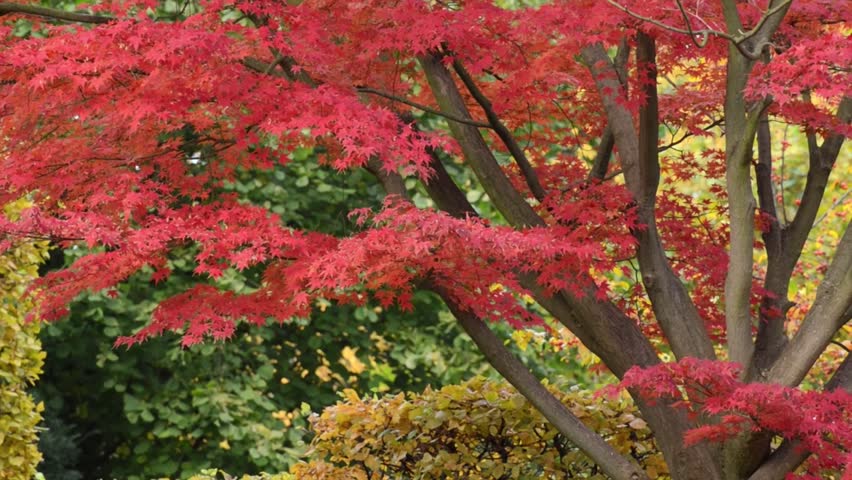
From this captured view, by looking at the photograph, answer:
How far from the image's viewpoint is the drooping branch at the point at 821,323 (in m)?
3.82

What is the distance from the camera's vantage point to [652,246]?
422 centimetres

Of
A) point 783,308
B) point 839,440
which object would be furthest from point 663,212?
point 839,440

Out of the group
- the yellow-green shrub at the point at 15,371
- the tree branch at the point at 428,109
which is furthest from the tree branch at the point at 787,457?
the yellow-green shrub at the point at 15,371

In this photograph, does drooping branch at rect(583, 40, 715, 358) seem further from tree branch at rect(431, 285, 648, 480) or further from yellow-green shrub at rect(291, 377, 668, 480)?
yellow-green shrub at rect(291, 377, 668, 480)

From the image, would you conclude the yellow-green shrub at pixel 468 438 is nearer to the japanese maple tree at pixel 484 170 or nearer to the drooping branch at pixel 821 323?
the japanese maple tree at pixel 484 170

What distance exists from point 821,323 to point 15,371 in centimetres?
390

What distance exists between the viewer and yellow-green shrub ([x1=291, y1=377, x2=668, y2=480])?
4777 mm

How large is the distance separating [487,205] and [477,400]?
11.2 ft

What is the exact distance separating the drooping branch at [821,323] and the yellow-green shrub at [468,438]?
3.18 feet

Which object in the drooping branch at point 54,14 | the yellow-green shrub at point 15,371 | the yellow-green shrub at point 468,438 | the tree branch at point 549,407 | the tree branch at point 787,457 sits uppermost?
the drooping branch at point 54,14

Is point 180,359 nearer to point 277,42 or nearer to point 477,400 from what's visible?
point 477,400

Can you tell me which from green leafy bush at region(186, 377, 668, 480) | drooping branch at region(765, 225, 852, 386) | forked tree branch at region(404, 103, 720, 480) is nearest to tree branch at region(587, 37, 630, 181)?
forked tree branch at region(404, 103, 720, 480)

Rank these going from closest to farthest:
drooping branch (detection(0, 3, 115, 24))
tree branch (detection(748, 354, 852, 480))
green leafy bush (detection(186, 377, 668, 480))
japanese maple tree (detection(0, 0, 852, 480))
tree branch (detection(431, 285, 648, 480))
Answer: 1. japanese maple tree (detection(0, 0, 852, 480))
2. tree branch (detection(748, 354, 852, 480))
3. drooping branch (detection(0, 3, 115, 24))
4. tree branch (detection(431, 285, 648, 480))
5. green leafy bush (detection(186, 377, 668, 480))

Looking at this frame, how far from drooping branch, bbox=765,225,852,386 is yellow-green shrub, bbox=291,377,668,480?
969 mm
